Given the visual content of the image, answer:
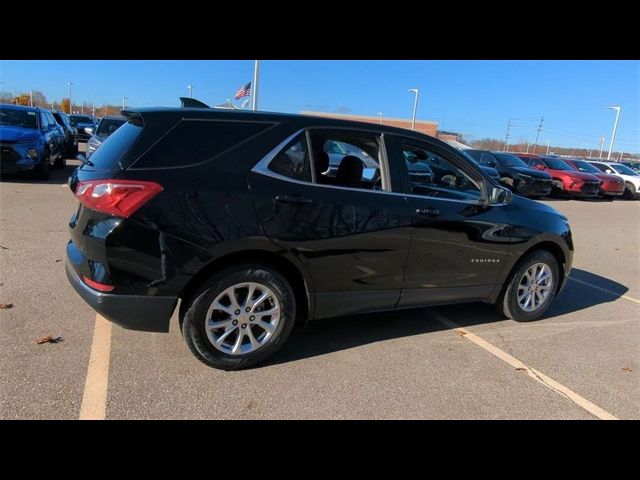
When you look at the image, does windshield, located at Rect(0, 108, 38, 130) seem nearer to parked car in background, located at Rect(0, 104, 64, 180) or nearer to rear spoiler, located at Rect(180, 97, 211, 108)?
parked car in background, located at Rect(0, 104, 64, 180)

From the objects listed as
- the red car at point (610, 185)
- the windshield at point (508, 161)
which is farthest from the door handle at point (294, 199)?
the red car at point (610, 185)

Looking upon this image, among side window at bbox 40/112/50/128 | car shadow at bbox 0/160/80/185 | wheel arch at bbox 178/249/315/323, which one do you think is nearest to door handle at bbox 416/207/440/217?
wheel arch at bbox 178/249/315/323

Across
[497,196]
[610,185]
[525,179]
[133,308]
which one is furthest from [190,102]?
[610,185]

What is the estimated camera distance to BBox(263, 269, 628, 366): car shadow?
3832 mm

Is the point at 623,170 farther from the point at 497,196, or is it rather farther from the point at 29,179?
the point at 29,179

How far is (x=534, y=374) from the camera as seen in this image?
371cm

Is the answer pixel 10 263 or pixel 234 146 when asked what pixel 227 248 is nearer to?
pixel 234 146

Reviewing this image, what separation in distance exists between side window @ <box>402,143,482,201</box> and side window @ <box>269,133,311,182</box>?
Answer: 2.94ft

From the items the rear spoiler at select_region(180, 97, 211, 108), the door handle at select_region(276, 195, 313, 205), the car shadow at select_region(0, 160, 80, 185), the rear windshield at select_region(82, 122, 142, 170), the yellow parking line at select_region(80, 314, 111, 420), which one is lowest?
the car shadow at select_region(0, 160, 80, 185)

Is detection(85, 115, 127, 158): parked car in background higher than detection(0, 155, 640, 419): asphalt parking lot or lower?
higher

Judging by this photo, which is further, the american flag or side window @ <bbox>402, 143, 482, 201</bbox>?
the american flag

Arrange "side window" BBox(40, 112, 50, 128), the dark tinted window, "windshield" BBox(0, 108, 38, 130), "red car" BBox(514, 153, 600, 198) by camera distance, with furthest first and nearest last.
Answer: "red car" BBox(514, 153, 600, 198)
"side window" BBox(40, 112, 50, 128)
"windshield" BBox(0, 108, 38, 130)
the dark tinted window

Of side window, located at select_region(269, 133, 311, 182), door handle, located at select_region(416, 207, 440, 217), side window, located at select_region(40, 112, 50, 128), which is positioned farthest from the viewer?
side window, located at select_region(40, 112, 50, 128)
